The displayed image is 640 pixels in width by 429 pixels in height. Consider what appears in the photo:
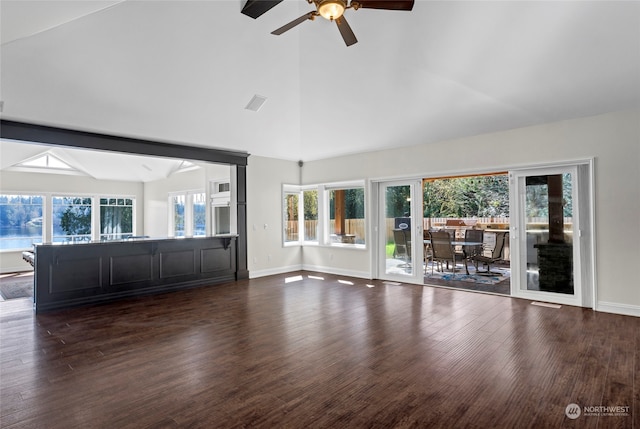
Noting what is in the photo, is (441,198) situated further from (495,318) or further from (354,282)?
(495,318)

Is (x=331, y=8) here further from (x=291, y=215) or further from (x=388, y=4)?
(x=291, y=215)

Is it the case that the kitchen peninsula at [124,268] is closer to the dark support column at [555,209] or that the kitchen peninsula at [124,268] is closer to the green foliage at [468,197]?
the dark support column at [555,209]

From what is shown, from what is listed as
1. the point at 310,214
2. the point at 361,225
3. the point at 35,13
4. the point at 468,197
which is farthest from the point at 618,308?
the point at 468,197

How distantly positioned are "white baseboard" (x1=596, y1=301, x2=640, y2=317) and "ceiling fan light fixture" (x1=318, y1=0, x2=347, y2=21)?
4.73m

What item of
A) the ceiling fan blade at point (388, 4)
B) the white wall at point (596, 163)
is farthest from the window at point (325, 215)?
the ceiling fan blade at point (388, 4)

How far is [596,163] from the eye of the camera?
4.41 meters

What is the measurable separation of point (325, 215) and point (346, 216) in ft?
1.81

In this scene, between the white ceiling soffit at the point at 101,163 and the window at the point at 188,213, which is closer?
the white ceiling soffit at the point at 101,163

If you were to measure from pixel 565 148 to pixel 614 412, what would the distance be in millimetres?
3591

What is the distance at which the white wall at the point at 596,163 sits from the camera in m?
4.18

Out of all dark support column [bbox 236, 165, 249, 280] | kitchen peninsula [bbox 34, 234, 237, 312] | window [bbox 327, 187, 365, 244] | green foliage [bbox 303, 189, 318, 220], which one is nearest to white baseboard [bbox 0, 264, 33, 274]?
kitchen peninsula [bbox 34, 234, 237, 312]

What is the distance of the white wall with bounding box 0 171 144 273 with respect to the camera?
8.12 m

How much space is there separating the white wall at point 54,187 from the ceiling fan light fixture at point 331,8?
9266 millimetres

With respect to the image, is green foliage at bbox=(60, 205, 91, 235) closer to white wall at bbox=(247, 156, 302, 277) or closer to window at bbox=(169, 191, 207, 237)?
window at bbox=(169, 191, 207, 237)
